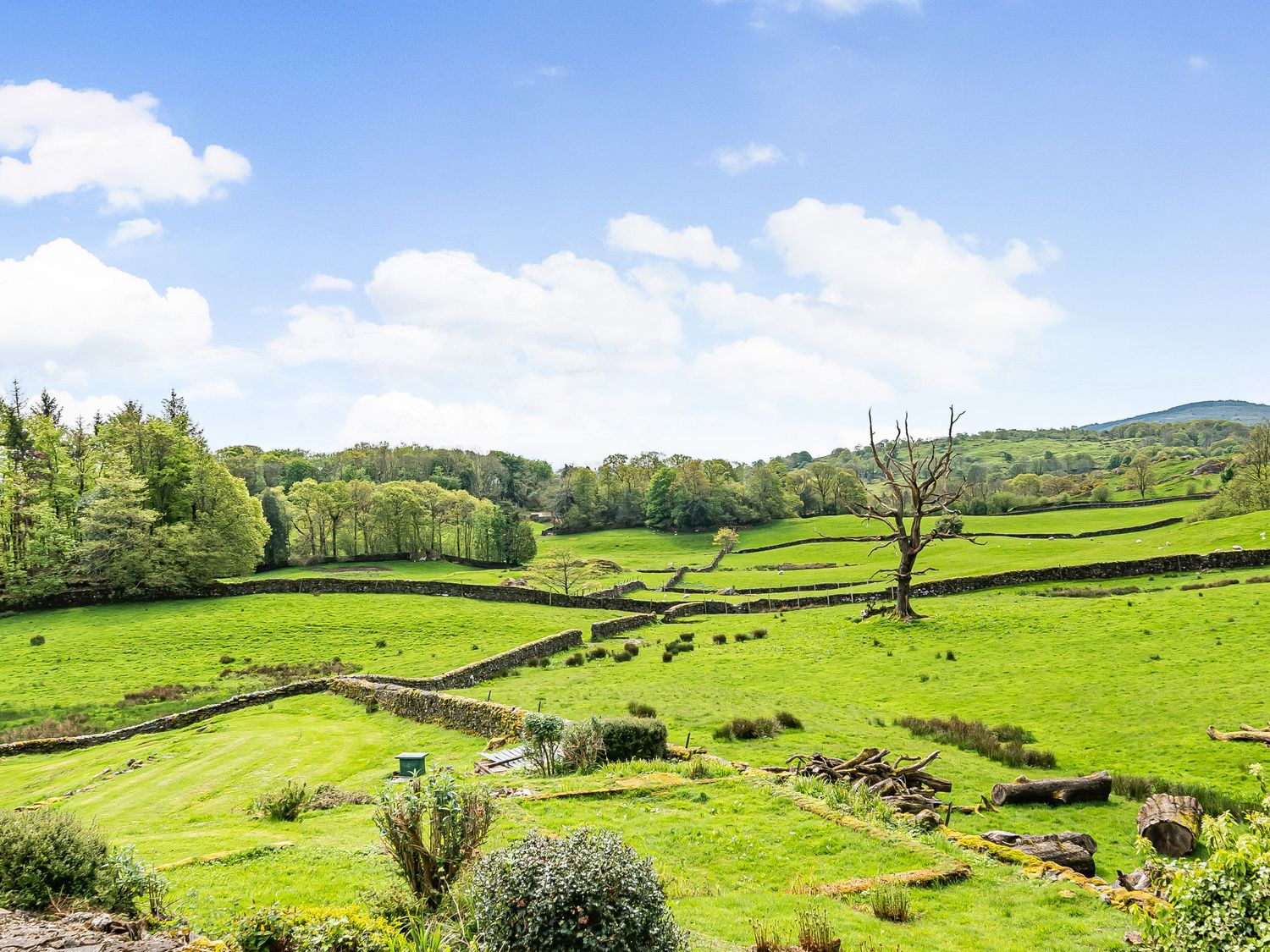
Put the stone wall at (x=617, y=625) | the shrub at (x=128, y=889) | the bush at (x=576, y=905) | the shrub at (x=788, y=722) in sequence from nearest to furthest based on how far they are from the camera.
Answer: the bush at (x=576, y=905) < the shrub at (x=128, y=889) < the shrub at (x=788, y=722) < the stone wall at (x=617, y=625)

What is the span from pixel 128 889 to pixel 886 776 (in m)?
13.6

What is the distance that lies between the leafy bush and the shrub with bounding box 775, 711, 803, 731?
51.7ft

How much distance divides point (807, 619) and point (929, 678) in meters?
17.0

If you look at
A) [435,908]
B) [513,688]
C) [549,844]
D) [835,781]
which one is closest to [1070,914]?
[835,781]

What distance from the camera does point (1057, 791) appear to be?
15.0 m

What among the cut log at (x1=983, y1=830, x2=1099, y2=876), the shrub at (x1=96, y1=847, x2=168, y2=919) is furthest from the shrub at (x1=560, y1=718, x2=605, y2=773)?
the shrub at (x1=96, y1=847, x2=168, y2=919)

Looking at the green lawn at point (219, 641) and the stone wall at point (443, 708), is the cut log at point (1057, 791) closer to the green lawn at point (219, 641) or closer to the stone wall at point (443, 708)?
the stone wall at point (443, 708)

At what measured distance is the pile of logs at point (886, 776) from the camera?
46.6ft

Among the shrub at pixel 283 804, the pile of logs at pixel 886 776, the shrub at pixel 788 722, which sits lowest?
the shrub at pixel 788 722

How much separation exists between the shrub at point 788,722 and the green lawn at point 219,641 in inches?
774

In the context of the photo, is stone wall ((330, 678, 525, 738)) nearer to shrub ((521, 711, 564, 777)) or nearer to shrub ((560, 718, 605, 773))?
shrub ((521, 711, 564, 777))

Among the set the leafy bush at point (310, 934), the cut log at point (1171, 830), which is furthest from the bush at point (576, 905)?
the cut log at point (1171, 830)

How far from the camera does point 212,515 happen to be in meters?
60.9

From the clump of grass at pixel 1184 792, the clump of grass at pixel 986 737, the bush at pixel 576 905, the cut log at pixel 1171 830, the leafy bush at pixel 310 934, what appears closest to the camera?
the bush at pixel 576 905
